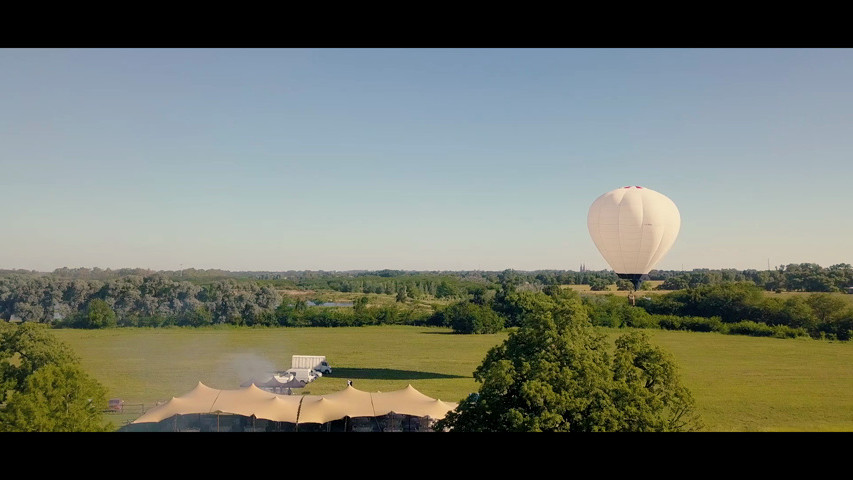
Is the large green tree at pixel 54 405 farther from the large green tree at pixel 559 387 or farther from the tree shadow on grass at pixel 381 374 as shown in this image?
the tree shadow on grass at pixel 381 374

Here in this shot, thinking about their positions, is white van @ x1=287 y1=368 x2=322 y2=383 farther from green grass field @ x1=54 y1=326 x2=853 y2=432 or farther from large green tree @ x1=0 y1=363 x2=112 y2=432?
large green tree @ x1=0 y1=363 x2=112 y2=432

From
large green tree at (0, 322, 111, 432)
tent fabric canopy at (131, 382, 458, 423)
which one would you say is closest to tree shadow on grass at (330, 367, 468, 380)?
tent fabric canopy at (131, 382, 458, 423)

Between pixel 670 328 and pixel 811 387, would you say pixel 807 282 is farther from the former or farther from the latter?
pixel 811 387

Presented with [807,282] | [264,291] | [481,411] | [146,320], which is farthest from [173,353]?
[807,282]

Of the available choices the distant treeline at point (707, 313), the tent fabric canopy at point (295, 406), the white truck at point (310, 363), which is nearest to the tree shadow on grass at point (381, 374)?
the white truck at point (310, 363)

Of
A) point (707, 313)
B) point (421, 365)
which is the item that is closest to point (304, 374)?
point (421, 365)

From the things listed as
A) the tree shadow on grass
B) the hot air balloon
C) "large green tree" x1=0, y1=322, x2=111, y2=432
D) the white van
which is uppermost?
the hot air balloon
